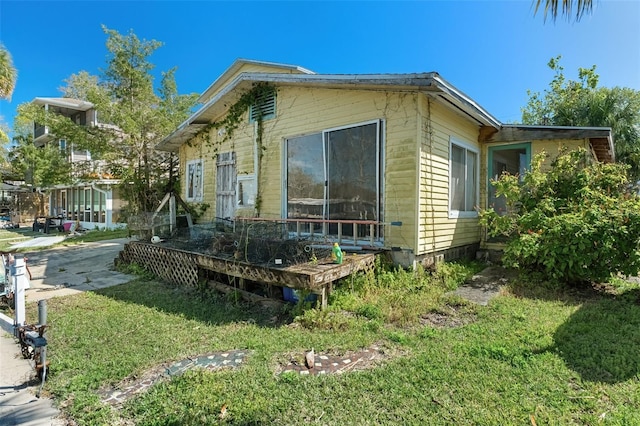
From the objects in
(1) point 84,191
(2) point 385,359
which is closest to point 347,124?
(2) point 385,359

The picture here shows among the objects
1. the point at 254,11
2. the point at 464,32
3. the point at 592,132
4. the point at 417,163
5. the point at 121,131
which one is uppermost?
the point at 254,11

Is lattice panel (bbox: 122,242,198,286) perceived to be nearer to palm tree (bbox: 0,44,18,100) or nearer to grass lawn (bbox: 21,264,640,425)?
grass lawn (bbox: 21,264,640,425)

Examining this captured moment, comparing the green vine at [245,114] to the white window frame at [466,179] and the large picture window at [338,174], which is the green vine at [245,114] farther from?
the white window frame at [466,179]

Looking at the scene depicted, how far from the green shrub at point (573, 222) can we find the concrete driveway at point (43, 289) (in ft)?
21.9

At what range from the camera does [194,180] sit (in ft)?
35.9

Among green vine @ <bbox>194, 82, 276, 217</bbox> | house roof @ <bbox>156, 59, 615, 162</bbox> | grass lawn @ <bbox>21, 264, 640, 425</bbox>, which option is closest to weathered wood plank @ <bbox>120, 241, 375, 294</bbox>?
grass lawn @ <bbox>21, 264, 640, 425</bbox>

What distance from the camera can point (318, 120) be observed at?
727 cm

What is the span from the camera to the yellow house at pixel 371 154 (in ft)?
19.6

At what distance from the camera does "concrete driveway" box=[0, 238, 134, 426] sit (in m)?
2.72

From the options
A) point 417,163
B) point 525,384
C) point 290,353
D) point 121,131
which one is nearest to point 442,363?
point 525,384

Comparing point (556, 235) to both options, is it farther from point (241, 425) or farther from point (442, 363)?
point (241, 425)

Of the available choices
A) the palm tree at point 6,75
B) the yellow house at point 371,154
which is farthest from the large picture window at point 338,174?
the palm tree at point 6,75

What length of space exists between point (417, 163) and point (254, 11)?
24.7ft

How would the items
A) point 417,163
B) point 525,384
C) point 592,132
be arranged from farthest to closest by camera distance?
point 592,132 → point 417,163 → point 525,384
